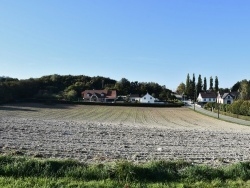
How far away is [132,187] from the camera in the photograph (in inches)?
257

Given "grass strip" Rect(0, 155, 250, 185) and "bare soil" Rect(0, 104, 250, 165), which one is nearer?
"grass strip" Rect(0, 155, 250, 185)

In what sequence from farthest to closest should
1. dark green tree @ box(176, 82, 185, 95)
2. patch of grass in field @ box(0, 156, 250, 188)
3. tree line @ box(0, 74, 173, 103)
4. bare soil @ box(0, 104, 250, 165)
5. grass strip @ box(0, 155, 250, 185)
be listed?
1. dark green tree @ box(176, 82, 185, 95)
2. tree line @ box(0, 74, 173, 103)
3. bare soil @ box(0, 104, 250, 165)
4. grass strip @ box(0, 155, 250, 185)
5. patch of grass in field @ box(0, 156, 250, 188)

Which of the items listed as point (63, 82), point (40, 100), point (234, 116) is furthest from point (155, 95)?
point (234, 116)

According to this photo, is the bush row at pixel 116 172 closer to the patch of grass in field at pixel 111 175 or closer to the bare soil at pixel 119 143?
the patch of grass in field at pixel 111 175

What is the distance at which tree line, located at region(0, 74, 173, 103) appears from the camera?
10668 centimetres

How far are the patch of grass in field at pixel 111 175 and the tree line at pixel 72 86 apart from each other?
315 feet

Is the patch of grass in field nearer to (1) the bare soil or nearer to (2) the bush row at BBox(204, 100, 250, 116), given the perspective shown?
(1) the bare soil

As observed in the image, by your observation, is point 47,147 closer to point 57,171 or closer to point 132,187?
point 57,171

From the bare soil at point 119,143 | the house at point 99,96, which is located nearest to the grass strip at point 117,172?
the bare soil at point 119,143

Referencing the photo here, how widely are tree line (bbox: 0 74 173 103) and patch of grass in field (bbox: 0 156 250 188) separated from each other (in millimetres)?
95870

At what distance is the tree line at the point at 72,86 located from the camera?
350ft

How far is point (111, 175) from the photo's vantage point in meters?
7.73

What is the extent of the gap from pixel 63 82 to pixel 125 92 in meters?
29.9

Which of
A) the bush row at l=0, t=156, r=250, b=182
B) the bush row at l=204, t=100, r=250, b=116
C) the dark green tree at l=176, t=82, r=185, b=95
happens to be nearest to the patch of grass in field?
the bush row at l=0, t=156, r=250, b=182
